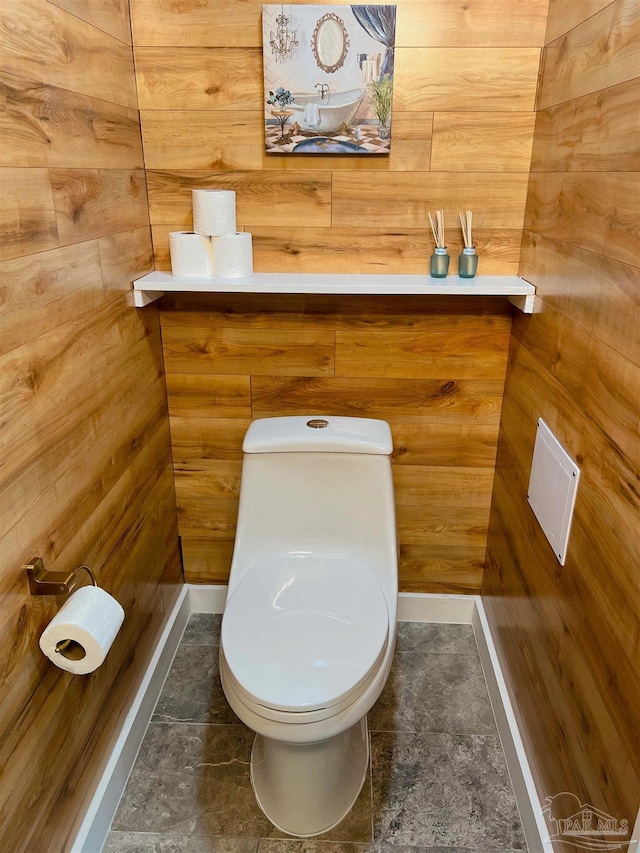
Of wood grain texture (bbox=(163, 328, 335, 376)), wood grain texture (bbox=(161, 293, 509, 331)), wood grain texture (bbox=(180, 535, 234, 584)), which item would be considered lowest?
wood grain texture (bbox=(180, 535, 234, 584))

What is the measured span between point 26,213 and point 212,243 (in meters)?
0.64

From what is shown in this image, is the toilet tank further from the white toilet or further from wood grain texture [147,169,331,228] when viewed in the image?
wood grain texture [147,169,331,228]

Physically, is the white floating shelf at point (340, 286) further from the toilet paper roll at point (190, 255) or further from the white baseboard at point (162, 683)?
the white baseboard at point (162, 683)

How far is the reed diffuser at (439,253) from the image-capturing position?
5.73 ft

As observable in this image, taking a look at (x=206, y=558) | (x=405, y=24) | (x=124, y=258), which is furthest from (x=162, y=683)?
(x=405, y=24)

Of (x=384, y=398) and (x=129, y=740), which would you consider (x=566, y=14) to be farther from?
(x=129, y=740)

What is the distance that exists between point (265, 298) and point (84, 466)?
77 centimetres

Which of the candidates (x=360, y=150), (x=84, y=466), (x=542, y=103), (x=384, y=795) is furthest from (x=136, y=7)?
(x=384, y=795)

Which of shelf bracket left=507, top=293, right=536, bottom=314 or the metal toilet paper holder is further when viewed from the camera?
shelf bracket left=507, top=293, right=536, bottom=314

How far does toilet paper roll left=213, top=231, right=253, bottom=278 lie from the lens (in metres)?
1.67

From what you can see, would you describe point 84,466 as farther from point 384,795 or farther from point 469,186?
point 469,186

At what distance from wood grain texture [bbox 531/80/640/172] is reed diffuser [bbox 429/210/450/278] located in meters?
0.28

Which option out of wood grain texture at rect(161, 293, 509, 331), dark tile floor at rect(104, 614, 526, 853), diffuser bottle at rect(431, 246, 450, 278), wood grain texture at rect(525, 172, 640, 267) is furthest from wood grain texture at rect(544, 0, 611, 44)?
dark tile floor at rect(104, 614, 526, 853)

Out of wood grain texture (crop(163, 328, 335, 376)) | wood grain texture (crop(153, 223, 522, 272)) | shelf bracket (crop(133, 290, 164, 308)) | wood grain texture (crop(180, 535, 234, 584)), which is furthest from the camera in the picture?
wood grain texture (crop(180, 535, 234, 584))
